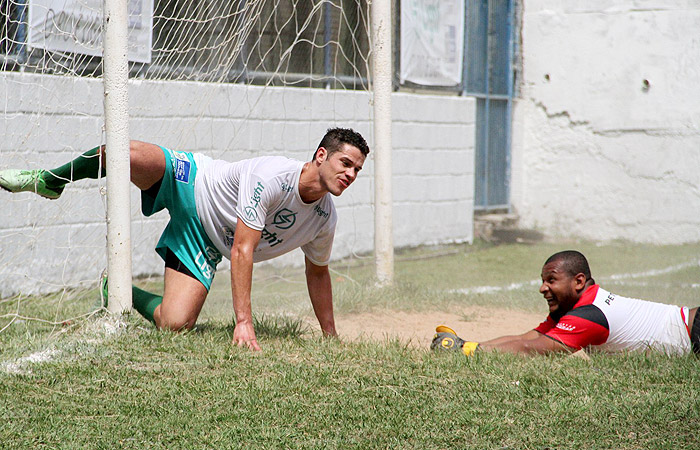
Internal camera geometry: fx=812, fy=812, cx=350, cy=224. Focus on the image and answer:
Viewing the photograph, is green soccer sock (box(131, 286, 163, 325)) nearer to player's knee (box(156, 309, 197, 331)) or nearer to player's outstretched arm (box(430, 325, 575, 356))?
player's knee (box(156, 309, 197, 331))

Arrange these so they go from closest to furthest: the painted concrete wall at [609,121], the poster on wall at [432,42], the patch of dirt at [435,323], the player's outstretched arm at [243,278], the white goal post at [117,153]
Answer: the player's outstretched arm at [243,278], the white goal post at [117,153], the patch of dirt at [435,323], the poster on wall at [432,42], the painted concrete wall at [609,121]

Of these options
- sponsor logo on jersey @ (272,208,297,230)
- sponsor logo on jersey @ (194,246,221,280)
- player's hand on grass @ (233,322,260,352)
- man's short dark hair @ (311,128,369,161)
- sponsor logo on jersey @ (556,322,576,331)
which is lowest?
player's hand on grass @ (233,322,260,352)

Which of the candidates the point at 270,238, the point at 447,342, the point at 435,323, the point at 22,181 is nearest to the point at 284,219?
the point at 270,238

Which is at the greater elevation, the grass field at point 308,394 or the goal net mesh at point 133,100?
the goal net mesh at point 133,100

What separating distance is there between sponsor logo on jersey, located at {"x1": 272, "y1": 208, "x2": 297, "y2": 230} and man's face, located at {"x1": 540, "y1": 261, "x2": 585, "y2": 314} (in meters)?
1.50

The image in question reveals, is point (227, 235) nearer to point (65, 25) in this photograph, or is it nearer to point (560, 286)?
point (560, 286)

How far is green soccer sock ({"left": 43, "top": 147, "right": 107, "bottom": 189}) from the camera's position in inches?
196

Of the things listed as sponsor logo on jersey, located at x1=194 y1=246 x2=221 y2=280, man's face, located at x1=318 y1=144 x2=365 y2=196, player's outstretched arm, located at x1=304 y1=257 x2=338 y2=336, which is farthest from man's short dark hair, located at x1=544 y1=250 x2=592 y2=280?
sponsor logo on jersey, located at x1=194 y1=246 x2=221 y2=280

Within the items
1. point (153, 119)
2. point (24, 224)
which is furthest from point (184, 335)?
point (153, 119)

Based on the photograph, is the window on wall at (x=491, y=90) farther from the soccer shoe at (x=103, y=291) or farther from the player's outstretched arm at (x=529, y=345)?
the soccer shoe at (x=103, y=291)

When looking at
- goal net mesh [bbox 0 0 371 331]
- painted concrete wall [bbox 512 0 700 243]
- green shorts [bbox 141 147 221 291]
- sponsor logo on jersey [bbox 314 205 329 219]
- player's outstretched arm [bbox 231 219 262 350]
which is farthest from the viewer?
painted concrete wall [bbox 512 0 700 243]

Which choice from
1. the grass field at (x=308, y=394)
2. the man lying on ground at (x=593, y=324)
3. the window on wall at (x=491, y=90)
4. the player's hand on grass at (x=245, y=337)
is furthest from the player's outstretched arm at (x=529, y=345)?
the window on wall at (x=491, y=90)

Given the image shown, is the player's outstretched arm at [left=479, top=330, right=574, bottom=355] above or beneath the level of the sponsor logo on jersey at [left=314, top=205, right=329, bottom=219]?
beneath

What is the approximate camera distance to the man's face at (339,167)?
461 centimetres
